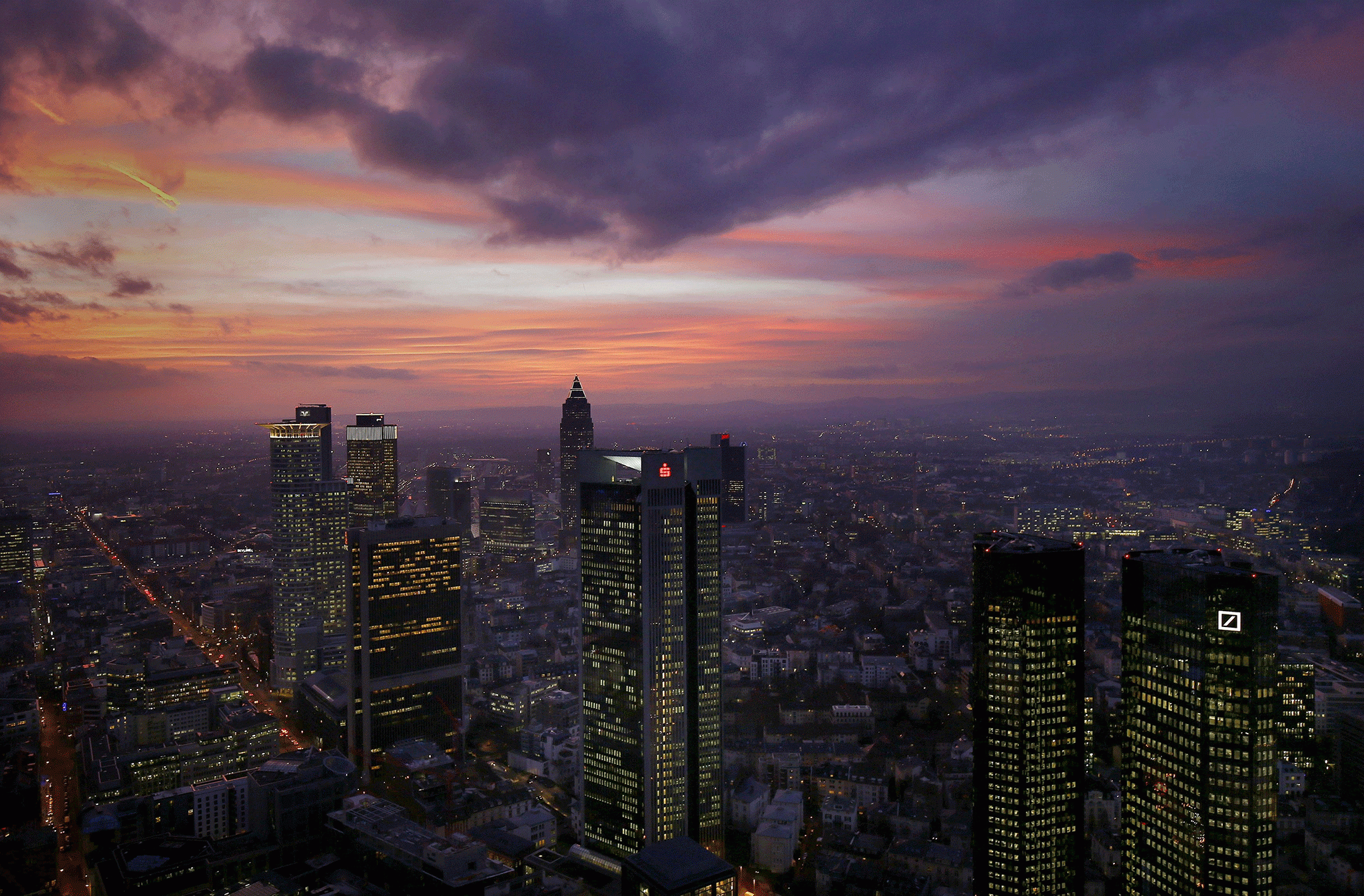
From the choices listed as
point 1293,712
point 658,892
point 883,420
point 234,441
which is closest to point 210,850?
point 658,892

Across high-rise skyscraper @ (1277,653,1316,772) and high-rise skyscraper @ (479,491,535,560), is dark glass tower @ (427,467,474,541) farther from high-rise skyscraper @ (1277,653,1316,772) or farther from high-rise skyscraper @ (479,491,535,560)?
high-rise skyscraper @ (1277,653,1316,772)

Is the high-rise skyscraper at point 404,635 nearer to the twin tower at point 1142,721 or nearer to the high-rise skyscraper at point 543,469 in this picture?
the twin tower at point 1142,721

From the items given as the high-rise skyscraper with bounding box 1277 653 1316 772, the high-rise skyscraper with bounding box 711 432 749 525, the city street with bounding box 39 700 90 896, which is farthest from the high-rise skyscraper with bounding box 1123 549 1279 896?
the high-rise skyscraper with bounding box 711 432 749 525

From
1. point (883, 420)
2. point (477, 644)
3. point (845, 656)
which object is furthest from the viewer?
point (883, 420)

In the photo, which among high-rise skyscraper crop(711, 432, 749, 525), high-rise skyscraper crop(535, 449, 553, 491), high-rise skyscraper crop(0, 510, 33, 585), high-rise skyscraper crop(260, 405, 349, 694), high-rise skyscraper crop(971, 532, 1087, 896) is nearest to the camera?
high-rise skyscraper crop(971, 532, 1087, 896)

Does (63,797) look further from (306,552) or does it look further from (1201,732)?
(1201,732)

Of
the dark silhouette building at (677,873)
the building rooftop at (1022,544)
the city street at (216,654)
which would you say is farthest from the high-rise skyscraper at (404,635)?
the building rooftop at (1022,544)

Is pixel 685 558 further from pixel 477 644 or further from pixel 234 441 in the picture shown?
pixel 234 441

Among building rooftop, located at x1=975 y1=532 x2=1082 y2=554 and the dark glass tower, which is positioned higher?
building rooftop, located at x1=975 y1=532 x2=1082 y2=554
